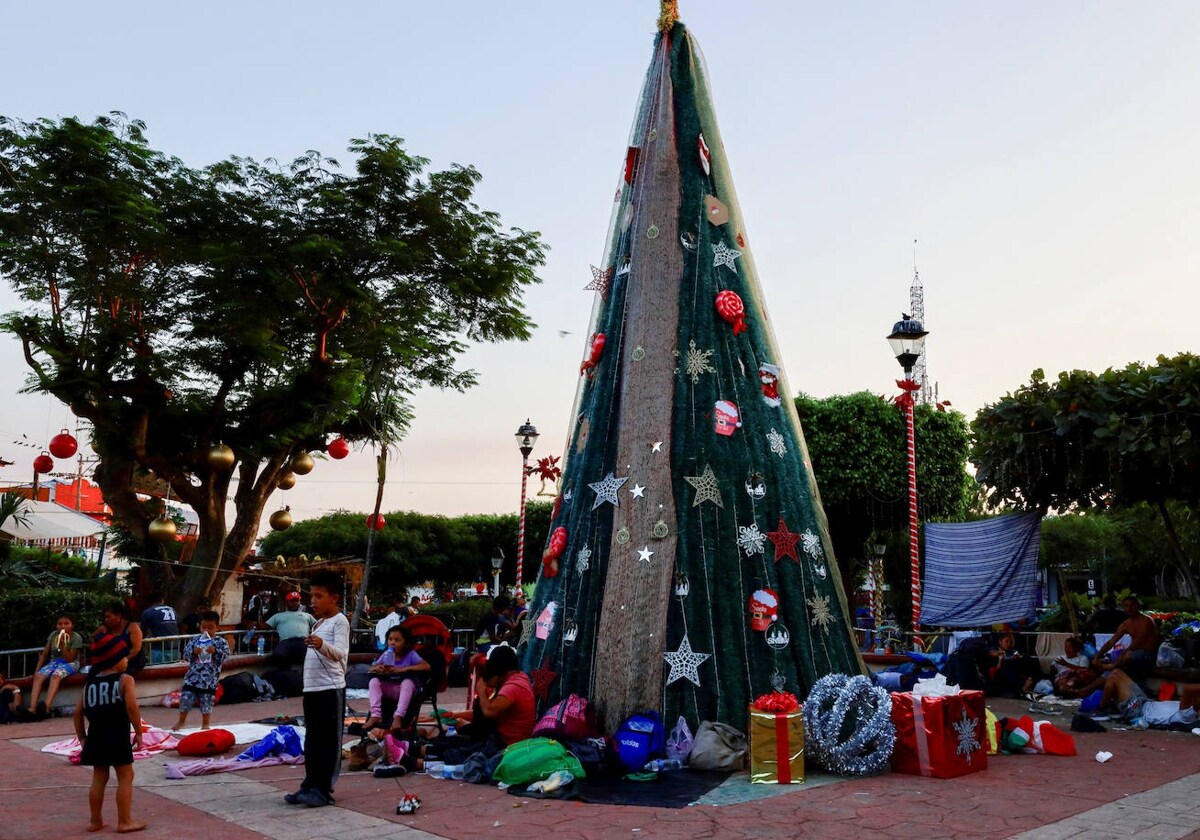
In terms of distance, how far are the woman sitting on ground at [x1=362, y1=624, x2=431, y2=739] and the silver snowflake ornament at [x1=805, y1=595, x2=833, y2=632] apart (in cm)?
395

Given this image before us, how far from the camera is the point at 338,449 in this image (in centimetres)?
2195

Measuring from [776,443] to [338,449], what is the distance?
557 inches

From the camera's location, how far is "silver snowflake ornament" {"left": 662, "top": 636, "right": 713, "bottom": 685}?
9.10 metres

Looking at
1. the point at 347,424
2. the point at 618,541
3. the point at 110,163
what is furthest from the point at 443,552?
the point at 618,541

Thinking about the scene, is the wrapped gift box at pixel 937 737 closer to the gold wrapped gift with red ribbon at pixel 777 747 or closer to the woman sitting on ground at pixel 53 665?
the gold wrapped gift with red ribbon at pixel 777 747

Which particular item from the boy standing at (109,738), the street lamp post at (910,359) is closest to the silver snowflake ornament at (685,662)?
the boy standing at (109,738)

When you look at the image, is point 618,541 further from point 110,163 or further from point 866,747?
point 110,163

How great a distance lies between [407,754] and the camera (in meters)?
8.78

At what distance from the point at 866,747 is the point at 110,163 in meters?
17.4

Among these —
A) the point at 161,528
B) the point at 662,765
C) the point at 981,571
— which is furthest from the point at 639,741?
the point at 161,528

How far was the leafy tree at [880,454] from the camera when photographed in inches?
1002

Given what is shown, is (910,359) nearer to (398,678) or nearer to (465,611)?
(398,678)

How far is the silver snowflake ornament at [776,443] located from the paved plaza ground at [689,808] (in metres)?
3.42

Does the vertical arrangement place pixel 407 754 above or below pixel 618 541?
below
